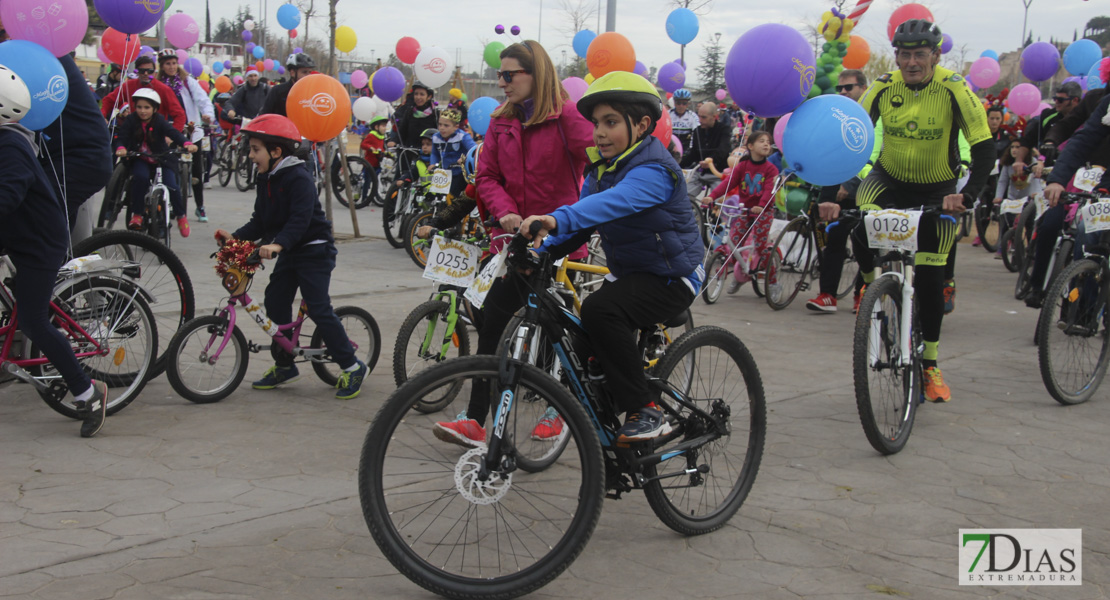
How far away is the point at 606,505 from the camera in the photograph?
166 inches

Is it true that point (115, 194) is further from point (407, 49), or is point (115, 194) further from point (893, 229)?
point (893, 229)

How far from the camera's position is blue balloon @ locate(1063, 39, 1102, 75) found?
1534 centimetres

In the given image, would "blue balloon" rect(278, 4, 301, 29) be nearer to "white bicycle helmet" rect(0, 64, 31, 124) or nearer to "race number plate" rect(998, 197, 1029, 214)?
"race number plate" rect(998, 197, 1029, 214)

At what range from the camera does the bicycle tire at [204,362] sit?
547cm

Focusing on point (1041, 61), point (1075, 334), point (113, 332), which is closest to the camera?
point (113, 332)

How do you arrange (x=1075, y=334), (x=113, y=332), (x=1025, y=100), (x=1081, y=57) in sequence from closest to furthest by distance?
1. (x=113, y=332)
2. (x=1075, y=334)
3. (x=1081, y=57)
4. (x=1025, y=100)

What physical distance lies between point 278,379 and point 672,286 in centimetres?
314

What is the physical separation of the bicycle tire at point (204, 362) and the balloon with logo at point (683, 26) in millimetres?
12630

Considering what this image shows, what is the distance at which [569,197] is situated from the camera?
4.99 m

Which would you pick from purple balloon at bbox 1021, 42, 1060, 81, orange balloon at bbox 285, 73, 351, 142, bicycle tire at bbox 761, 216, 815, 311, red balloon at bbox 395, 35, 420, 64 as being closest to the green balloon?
red balloon at bbox 395, 35, 420, 64

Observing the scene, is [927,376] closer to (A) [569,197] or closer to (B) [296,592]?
(A) [569,197]

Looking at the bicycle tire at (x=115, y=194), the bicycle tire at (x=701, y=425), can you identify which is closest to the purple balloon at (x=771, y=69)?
the bicycle tire at (x=701, y=425)

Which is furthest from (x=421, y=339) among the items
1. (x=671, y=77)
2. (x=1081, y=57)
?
(x=1081, y=57)

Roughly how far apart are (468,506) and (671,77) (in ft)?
50.3
